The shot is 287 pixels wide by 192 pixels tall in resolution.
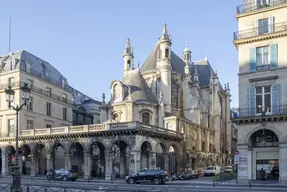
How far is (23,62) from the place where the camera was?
55.8 metres

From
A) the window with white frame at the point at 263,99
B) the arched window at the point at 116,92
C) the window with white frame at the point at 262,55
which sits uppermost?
the window with white frame at the point at 262,55

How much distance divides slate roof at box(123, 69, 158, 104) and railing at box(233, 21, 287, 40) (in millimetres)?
21789

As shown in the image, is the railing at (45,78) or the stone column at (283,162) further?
the railing at (45,78)

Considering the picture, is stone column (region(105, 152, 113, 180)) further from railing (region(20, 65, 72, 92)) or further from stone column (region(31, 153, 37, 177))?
railing (region(20, 65, 72, 92))

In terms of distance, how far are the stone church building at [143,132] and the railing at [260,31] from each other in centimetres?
1546

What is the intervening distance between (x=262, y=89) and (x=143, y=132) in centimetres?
1569

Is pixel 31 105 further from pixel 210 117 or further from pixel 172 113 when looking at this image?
pixel 210 117

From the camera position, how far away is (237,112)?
35094 mm

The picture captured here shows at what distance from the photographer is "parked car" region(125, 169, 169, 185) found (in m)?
35.4

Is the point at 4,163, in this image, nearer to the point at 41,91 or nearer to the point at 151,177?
the point at 41,91

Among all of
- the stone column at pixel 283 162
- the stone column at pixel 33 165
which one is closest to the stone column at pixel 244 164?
the stone column at pixel 283 162

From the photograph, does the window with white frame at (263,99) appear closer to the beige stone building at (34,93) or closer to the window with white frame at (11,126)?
the beige stone building at (34,93)

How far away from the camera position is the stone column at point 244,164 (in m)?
33.9

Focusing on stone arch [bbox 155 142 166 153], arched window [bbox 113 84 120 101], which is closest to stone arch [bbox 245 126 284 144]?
stone arch [bbox 155 142 166 153]
